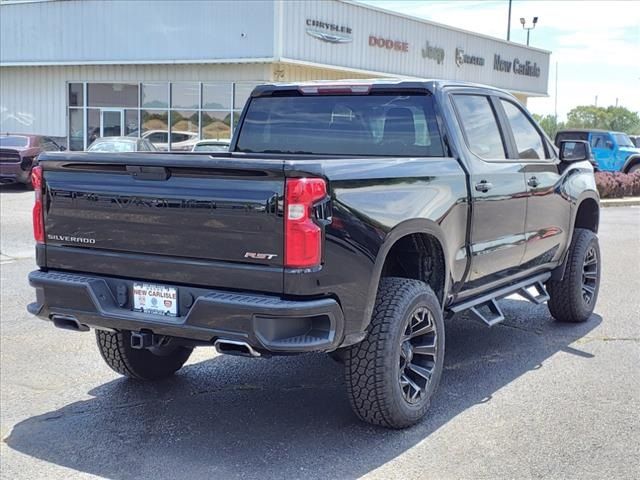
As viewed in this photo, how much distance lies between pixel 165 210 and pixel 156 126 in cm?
2467

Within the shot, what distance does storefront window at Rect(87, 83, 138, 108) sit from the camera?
28.4m

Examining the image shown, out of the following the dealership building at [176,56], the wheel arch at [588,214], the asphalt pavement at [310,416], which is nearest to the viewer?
the asphalt pavement at [310,416]

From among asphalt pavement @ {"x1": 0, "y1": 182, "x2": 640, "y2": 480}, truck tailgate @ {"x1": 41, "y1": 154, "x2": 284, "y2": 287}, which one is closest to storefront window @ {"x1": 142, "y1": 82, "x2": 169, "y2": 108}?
asphalt pavement @ {"x1": 0, "y1": 182, "x2": 640, "y2": 480}

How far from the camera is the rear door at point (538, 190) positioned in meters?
6.36

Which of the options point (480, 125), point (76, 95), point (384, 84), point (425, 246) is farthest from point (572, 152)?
point (76, 95)

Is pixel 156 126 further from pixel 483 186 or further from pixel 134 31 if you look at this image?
pixel 483 186

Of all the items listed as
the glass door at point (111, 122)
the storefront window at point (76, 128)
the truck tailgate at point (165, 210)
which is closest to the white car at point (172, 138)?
the glass door at point (111, 122)

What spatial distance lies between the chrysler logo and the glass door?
8046 millimetres

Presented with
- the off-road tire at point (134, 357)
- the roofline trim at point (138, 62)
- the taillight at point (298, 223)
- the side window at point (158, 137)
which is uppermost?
the roofline trim at point (138, 62)

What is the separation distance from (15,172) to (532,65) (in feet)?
92.2

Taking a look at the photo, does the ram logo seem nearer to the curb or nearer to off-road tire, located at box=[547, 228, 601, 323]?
off-road tire, located at box=[547, 228, 601, 323]

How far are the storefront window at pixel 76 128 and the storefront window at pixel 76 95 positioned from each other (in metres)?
0.22

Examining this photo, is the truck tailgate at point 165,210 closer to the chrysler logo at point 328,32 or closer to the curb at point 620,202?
the curb at point 620,202

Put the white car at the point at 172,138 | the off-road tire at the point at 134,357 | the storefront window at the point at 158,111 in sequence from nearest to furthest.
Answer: the off-road tire at the point at 134,357, the storefront window at the point at 158,111, the white car at the point at 172,138
